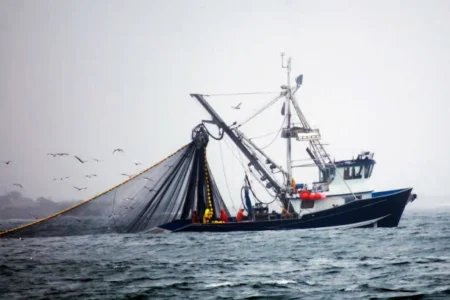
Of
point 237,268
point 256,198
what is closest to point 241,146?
point 256,198

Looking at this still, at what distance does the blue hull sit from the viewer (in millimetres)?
36625

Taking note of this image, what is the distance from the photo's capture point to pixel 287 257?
81.9 feet

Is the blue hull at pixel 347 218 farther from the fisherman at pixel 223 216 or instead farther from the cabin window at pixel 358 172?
the cabin window at pixel 358 172

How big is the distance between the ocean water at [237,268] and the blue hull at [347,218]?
2.03 metres

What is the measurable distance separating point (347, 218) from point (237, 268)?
53.1 feet

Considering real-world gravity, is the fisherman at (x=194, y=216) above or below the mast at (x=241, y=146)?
below

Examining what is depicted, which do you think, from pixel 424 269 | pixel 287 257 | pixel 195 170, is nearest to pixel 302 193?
pixel 195 170

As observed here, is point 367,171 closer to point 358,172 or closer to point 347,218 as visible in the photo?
point 358,172

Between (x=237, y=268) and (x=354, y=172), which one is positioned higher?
(x=354, y=172)

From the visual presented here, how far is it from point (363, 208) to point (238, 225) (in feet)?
26.6

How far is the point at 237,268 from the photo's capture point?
22.5m

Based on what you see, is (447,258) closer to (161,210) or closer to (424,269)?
(424,269)

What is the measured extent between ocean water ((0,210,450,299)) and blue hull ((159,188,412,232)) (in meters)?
2.03

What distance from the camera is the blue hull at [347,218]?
120 feet
